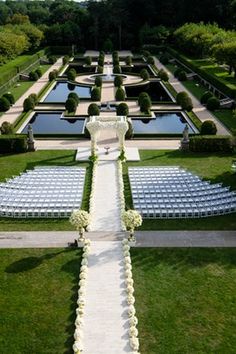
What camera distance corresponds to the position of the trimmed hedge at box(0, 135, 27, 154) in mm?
32031

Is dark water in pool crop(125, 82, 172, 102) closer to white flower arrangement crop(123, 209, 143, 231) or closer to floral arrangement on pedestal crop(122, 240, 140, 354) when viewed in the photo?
white flower arrangement crop(123, 209, 143, 231)

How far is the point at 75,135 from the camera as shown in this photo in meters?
35.7

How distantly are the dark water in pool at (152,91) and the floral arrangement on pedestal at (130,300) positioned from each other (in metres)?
33.1

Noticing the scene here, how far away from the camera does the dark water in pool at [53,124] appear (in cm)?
3872

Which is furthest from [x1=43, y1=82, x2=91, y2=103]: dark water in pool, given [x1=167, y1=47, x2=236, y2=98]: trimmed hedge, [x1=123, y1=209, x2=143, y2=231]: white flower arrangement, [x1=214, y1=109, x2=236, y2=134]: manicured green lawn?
[x1=123, y1=209, x2=143, y2=231]: white flower arrangement

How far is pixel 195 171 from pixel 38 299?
15.0 m

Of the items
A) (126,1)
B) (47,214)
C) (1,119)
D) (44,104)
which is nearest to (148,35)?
(126,1)

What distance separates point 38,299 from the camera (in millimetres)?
16375

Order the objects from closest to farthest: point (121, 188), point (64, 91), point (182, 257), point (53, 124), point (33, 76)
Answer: point (182, 257) < point (121, 188) < point (53, 124) < point (64, 91) < point (33, 76)

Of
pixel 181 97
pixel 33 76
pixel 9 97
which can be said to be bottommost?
pixel 33 76

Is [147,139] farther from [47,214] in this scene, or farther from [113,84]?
[113,84]

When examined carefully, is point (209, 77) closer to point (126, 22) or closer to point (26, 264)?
point (26, 264)

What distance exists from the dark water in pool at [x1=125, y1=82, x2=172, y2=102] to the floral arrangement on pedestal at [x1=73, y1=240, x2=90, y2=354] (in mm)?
33548

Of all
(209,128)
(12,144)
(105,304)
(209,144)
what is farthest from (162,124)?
(105,304)
